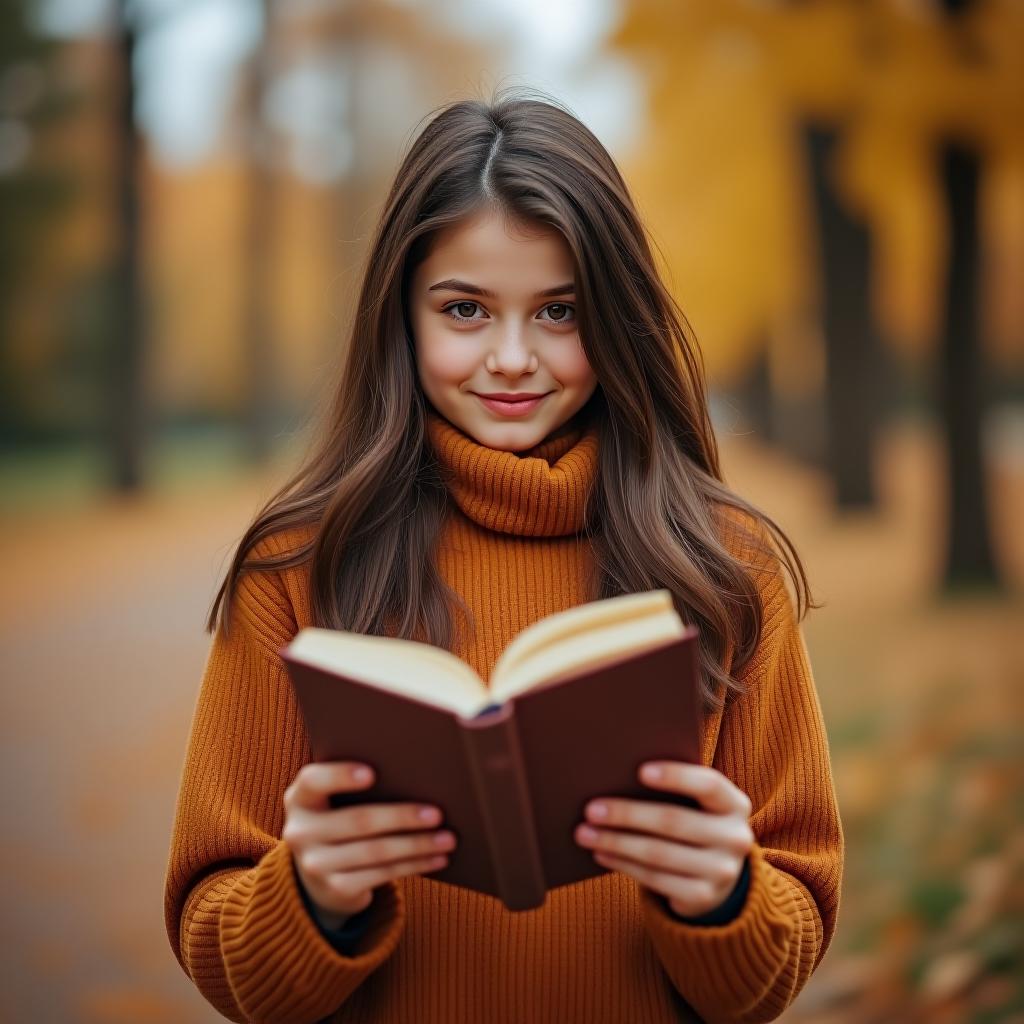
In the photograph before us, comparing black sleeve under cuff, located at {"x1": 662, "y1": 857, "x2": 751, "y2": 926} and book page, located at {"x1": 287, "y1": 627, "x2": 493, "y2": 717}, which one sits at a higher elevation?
book page, located at {"x1": 287, "y1": 627, "x2": 493, "y2": 717}

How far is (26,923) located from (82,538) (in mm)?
2165

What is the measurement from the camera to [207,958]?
155 centimetres

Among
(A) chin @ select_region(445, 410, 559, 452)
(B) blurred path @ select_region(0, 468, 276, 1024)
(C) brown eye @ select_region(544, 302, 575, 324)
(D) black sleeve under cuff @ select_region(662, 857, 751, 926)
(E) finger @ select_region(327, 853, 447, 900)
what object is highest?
(C) brown eye @ select_region(544, 302, 575, 324)

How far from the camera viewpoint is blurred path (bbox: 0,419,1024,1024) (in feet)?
13.9

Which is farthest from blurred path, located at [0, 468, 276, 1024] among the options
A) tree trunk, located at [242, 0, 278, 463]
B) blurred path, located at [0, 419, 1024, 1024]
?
tree trunk, located at [242, 0, 278, 463]

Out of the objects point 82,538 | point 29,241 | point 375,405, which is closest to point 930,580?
point 82,538

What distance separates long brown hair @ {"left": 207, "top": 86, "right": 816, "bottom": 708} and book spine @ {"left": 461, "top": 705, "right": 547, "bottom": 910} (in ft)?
1.37

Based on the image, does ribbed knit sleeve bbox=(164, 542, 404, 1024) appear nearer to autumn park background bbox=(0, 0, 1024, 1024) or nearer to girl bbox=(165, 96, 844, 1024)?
girl bbox=(165, 96, 844, 1024)

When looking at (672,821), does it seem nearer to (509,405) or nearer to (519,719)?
(519,719)

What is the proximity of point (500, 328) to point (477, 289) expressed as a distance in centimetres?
6

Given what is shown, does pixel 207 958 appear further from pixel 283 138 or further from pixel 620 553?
pixel 283 138

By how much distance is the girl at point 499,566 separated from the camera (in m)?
1.57

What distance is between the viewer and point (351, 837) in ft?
4.35

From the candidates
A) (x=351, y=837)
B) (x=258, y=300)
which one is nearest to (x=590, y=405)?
(x=351, y=837)
